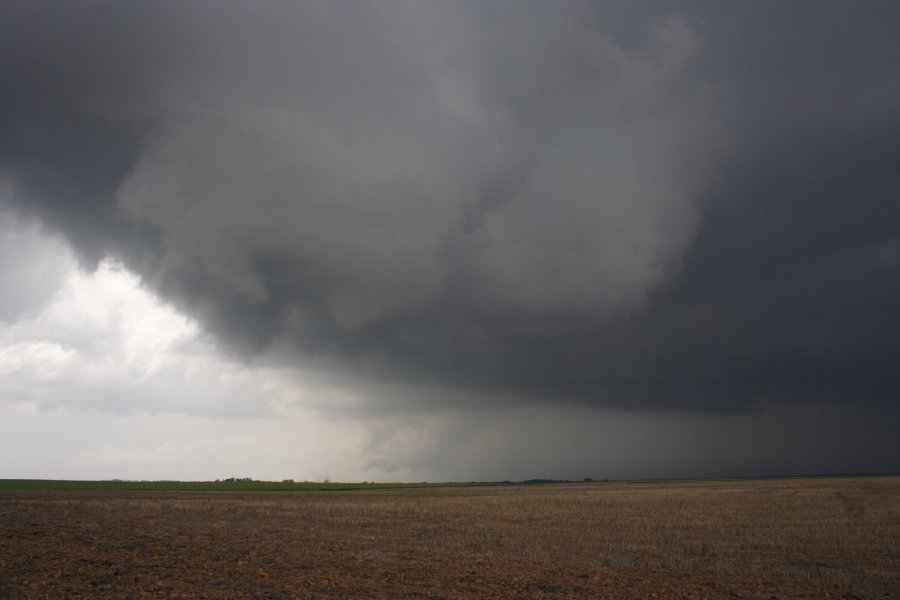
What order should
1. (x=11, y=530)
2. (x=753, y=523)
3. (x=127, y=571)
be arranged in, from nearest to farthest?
(x=127, y=571) < (x=11, y=530) < (x=753, y=523)

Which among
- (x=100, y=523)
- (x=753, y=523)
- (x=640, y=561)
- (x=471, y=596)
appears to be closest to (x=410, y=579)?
(x=471, y=596)

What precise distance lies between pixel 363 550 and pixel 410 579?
23.5 feet

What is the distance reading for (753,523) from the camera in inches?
1619

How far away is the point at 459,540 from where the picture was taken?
106 feet

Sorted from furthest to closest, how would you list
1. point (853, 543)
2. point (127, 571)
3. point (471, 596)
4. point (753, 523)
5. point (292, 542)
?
point (753, 523) → point (853, 543) → point (292, 542) → point (127, 571) → point (471, 596)

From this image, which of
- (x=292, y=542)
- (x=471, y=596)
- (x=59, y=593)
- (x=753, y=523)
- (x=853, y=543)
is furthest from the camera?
(x=753, y=523)

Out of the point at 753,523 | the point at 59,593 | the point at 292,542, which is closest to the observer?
the point at 59,593

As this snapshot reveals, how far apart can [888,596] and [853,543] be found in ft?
48.1

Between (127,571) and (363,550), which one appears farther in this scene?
(363,550)

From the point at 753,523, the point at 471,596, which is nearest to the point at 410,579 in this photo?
the point at 471,596

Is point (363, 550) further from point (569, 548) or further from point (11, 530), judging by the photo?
point (11, 530)

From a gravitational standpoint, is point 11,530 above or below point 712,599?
above

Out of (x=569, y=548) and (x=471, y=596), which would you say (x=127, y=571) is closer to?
(x=471, y=596)

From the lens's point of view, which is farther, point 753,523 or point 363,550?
point 753,523
